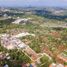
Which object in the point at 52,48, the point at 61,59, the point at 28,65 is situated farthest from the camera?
the point at 52,48

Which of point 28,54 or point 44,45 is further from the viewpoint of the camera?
point 44,45

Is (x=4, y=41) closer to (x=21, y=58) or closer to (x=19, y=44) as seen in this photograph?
(x=19, y=44)

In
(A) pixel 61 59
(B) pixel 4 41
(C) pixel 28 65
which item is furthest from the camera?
(B) pixel 4 41

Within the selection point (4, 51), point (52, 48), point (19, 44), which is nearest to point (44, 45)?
point (52, 48)

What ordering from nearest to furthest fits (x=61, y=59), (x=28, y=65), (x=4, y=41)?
(x=28, y=65)
(x=61, y=59)
(x=4, y=41)

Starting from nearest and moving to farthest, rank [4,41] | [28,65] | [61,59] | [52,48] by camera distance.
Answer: [28,65] → [61,59] → [52,48] → [4,41]

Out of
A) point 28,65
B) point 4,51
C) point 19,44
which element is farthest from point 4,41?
point 28,65

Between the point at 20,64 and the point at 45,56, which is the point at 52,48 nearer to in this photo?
the point at 45,56

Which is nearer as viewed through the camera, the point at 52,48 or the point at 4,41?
the point at 52,48
